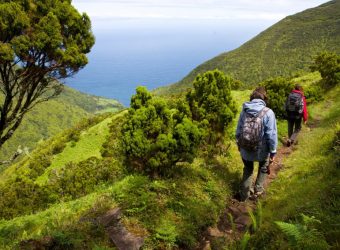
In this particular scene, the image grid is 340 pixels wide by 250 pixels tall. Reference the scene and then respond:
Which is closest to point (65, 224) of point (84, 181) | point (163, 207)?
point (163, 207)

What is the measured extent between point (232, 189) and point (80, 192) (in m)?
8.33

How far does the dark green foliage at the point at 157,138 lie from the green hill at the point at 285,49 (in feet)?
400

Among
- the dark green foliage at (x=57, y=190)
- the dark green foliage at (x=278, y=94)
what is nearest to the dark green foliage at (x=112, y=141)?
the dark green foliage at (x=57, y=190)

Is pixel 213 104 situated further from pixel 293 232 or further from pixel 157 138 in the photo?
pixel 293 232

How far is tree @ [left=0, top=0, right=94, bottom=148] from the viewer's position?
9375 millimetres

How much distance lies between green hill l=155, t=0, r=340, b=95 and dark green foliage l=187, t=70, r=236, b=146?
119 meters

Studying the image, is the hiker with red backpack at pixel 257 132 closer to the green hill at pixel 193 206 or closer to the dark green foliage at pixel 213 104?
the green hill at pixel 193 206

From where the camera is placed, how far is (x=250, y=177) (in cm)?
829

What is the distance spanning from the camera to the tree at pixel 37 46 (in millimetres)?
9375

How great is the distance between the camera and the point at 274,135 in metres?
7.61

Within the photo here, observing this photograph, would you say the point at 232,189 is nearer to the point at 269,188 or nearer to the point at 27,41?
the point at 269,188

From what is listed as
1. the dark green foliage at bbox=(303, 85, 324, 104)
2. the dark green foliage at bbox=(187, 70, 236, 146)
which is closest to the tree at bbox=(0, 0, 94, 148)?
the dark green foliage at bbox=(187, 70, 236, 146)

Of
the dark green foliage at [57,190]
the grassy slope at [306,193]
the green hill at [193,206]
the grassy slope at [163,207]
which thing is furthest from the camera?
the dark green foliage at [57,190]

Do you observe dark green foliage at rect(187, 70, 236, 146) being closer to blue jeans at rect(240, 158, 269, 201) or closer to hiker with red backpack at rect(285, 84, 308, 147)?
hiker with red backpack at rect(285, 84, 308, 147)
